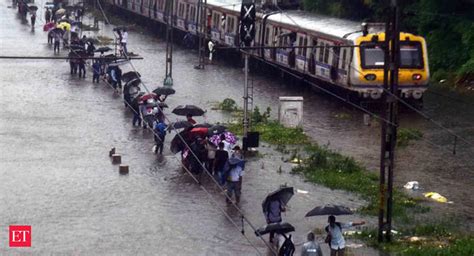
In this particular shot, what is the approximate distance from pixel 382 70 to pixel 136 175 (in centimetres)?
1161

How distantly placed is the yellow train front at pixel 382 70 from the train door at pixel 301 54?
445 centimetres

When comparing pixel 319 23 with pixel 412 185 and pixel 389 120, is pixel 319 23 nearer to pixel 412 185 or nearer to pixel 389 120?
pixel 412 185

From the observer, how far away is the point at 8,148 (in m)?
30.4

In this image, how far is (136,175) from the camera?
2723cm

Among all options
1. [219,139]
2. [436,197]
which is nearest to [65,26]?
[219,139]

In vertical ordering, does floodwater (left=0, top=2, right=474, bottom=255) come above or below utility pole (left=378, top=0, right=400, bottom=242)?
below

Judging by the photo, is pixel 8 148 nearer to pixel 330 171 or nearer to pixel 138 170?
pixel 138 170

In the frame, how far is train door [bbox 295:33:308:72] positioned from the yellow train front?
4.45 metres

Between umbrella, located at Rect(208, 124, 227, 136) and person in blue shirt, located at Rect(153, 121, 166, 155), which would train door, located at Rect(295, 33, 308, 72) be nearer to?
person in blue shirt, located at Rect(153, 121, 166, 155)

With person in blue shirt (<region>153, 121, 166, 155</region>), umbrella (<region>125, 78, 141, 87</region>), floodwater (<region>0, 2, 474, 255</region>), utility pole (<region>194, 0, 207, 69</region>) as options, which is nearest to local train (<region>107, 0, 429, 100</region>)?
utility pole (<region>194, 0, 207, 69</region>)

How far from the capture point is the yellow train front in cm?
3591

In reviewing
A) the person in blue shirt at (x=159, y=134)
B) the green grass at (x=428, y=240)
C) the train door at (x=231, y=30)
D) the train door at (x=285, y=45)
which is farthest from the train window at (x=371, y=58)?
the green grass at (x=428, y=240)

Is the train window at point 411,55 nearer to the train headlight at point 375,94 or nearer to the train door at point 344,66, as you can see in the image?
the train headlight at point 375,94

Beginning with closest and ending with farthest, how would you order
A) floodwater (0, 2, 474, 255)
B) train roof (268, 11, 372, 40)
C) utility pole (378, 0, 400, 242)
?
1. utility pole (378, 0, 400, 242)
2. floodwater (0, 2, 474, 255)
3. train roof (268, 11, 372, 40)
